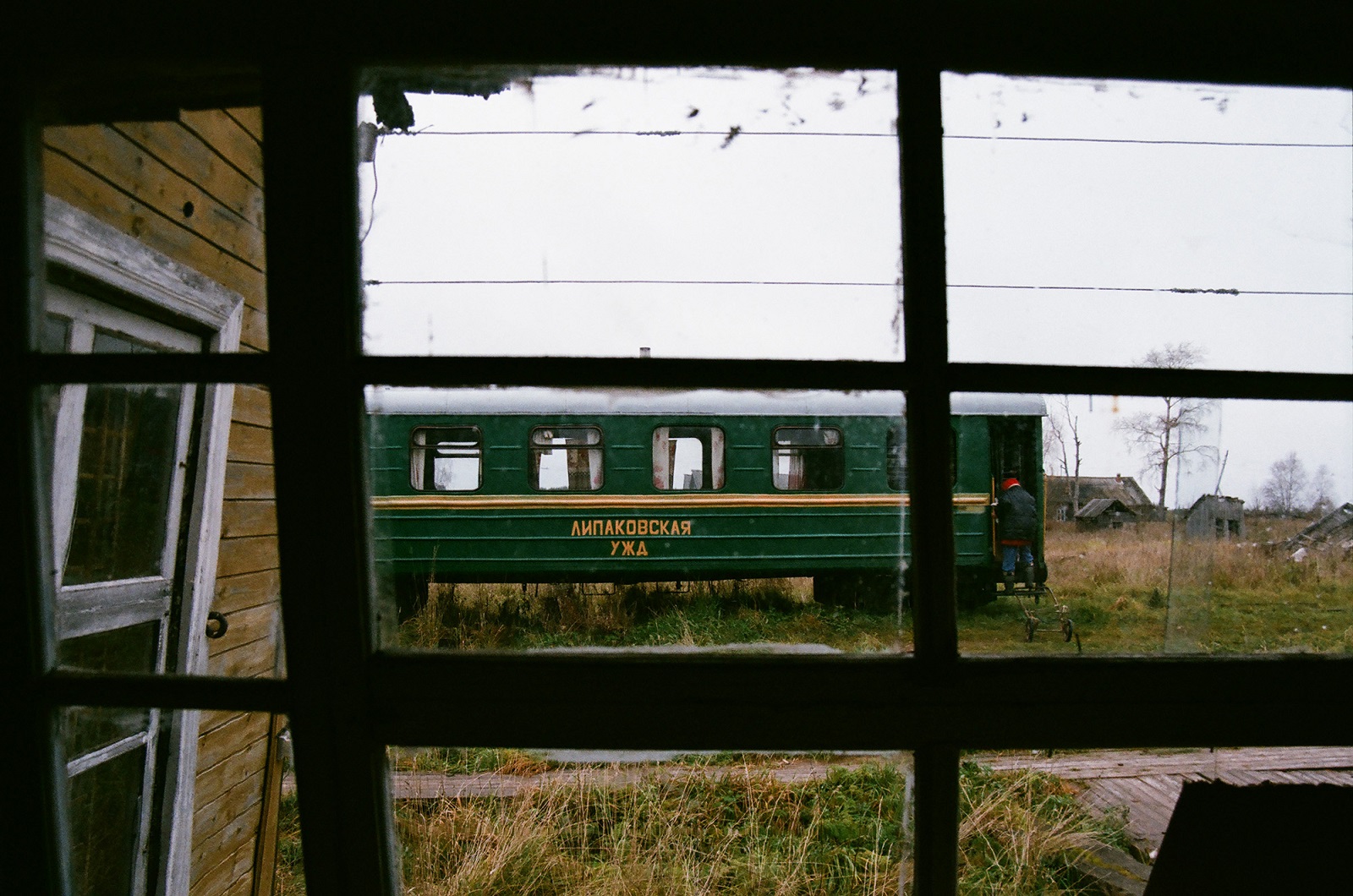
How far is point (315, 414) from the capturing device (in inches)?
24.2

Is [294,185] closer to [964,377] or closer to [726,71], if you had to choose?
[726,71]

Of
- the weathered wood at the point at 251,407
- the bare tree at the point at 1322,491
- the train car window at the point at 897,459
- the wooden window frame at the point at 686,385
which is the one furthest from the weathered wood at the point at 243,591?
the bare tree at the point at 1322,491

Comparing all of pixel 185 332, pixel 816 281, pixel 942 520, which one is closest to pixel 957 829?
pixel 942 520

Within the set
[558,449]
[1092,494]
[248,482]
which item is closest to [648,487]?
[558,449]

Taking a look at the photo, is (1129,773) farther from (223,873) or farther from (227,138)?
(223,873)

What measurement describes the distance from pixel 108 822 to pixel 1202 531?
6.06 ft

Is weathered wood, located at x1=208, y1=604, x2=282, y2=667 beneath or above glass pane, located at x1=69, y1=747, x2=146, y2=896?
above

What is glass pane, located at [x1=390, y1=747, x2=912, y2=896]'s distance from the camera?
2.49 ft

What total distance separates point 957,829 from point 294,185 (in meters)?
0.92

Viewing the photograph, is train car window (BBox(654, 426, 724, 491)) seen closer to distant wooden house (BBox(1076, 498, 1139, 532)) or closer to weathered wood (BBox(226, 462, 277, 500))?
weathered wood (BBox(226, 462, 277, 500))

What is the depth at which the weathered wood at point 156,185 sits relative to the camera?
2.76ft

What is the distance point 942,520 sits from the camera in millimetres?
602

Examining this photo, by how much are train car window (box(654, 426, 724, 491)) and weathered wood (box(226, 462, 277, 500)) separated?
4018mm

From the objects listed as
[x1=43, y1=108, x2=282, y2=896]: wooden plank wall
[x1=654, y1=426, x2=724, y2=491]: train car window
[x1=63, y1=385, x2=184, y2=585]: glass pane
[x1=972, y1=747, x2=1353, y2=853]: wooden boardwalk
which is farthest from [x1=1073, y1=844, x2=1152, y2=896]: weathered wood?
[x1=654, y1=426, x2=724, y2=491]: train car window
